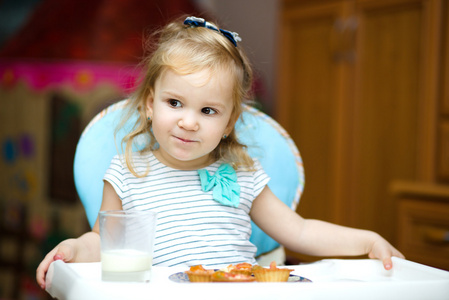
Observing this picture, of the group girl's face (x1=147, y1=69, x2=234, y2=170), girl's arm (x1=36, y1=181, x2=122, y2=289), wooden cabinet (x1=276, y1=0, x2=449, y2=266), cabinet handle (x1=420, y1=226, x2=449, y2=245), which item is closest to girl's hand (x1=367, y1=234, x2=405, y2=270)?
girl's face (x1=147, y1=69, x2=234, y2=170)

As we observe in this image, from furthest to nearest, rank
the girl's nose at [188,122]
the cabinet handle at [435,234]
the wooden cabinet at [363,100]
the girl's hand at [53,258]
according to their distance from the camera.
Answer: the wooden cabinet at [363,100], the cabinet handle at [435,234], the girl's nose at [188,122], the girl's hand at [53,258]

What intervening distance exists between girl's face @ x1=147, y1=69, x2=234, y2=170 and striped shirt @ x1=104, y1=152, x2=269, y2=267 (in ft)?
0.26

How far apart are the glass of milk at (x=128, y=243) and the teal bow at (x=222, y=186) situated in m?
0.36

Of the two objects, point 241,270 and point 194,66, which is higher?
point 194,66

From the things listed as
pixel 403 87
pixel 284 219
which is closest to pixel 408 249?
pixel 403 87

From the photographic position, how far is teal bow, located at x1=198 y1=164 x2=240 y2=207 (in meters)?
1.17

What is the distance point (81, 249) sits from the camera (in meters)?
1.03

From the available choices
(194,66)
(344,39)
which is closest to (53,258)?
(194,66)

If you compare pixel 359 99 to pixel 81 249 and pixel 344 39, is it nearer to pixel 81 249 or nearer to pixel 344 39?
pixel 344 39

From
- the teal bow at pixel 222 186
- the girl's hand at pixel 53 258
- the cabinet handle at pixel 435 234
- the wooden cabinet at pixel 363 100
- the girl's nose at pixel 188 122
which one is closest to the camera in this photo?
the girl's hand at pixel 53 258

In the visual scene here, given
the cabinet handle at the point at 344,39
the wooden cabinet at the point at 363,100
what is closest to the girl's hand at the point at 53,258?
the wooden cabinet at the point at 363,100

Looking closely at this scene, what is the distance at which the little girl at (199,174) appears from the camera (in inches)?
42.6

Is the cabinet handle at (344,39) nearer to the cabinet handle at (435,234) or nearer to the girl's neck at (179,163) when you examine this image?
the cabinet handle at (435,234)

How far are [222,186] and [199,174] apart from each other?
0.18ft
